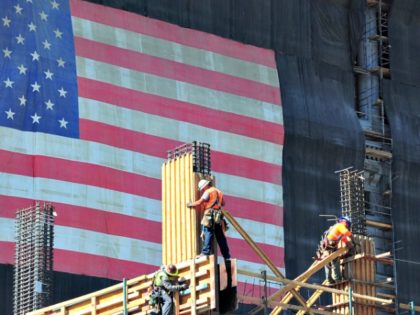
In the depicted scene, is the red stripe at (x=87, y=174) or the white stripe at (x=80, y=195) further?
the red stripe at (x=87, y=174)

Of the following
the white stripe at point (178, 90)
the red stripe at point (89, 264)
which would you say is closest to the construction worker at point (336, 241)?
the red stripe at point (89, 264)

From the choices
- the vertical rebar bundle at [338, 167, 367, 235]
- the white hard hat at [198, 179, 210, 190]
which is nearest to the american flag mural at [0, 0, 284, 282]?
the vertical rebar bundle at [338, 167, 367, 235]

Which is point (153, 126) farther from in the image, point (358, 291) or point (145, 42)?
point (358, 291)

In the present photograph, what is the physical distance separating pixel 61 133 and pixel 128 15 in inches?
221

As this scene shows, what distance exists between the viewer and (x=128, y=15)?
5944cm

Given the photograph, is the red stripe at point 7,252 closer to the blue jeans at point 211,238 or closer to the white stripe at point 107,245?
the white stripe at point 107,245

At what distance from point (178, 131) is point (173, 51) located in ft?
10.1

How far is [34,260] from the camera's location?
47812mm

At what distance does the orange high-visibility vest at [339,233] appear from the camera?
147 ft

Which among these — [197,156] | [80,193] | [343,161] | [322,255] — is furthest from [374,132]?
[197,156]

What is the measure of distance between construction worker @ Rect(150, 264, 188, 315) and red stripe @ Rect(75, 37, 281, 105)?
68.6 feet

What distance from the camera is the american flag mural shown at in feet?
182

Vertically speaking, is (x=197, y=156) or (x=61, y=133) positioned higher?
(x=61, y=133)

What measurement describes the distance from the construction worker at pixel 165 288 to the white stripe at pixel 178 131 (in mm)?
19774
